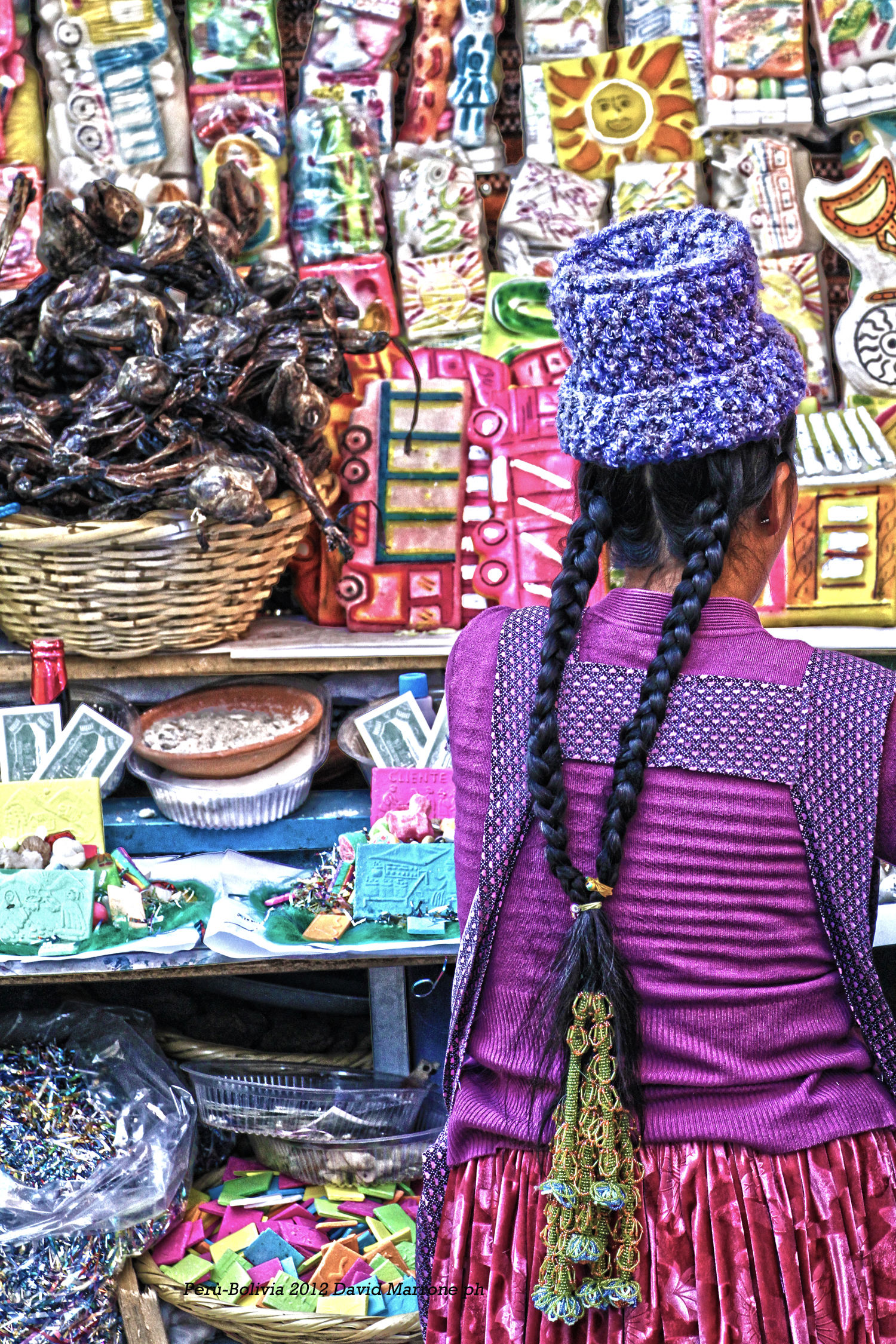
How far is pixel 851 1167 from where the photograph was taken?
94 cm

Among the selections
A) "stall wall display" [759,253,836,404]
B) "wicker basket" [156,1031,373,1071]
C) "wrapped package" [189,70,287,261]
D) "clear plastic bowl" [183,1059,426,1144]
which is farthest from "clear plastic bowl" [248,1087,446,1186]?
"wrapped package" [189,70,287,261]

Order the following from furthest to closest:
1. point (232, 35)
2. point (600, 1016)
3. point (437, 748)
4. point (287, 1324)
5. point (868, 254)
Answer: point (232, 35) < point (868, 254) < point (437, 748) < point (287, 1324) < point (600, 1016)

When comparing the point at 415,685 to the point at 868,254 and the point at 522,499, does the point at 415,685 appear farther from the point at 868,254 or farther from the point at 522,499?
the point at 868,254

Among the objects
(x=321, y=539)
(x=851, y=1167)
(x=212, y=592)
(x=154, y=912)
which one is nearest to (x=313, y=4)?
(x=321, y=539)

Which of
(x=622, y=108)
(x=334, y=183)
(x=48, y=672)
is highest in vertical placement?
(x=622, y=108)

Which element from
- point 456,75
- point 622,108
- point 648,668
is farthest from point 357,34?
point 648,668

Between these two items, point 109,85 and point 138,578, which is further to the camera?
point 109,85

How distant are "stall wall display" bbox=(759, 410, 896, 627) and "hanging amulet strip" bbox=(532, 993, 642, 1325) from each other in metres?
1.24

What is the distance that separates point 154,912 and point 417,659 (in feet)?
1.88

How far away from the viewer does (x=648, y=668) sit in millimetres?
920

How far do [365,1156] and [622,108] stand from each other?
1.84m

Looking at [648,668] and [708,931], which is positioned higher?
[648,668]

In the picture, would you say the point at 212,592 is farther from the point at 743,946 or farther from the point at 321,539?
the point at 743,946

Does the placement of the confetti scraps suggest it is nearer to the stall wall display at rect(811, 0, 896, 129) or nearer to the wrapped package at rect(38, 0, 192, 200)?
the wrapped package at rect(38, 0, 192, 200)
